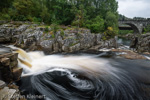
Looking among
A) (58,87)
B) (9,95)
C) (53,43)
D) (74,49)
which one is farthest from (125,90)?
(53,43)

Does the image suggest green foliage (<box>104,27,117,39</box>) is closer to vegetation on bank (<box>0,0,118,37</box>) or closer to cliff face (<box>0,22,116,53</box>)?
vegetation on bank (<box>0,0,118,37</box>)

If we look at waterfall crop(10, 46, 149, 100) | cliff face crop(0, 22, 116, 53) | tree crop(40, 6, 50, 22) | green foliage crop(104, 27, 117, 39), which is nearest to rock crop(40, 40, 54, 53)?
cliff face crop(0, 22, 116, 53)

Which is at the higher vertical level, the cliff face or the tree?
the tree

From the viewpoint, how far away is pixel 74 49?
15141 mm

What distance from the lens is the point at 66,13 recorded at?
23.6 meters

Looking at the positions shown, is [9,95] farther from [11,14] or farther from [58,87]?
[11,14]

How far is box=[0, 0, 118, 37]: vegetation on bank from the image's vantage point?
1923 cm

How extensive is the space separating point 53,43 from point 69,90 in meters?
10.7

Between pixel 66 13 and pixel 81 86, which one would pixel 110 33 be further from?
pixel 81 86

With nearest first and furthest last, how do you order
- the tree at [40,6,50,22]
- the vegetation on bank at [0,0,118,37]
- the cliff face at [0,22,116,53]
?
the cliff face at [0,22,116,53] → the vegetation on bank at [0,0,118,37] → the tree at [40,6,50,22]

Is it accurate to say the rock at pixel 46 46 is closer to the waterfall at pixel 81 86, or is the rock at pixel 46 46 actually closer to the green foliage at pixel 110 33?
the waterfall at pixel 81 86

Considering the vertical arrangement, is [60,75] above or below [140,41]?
below

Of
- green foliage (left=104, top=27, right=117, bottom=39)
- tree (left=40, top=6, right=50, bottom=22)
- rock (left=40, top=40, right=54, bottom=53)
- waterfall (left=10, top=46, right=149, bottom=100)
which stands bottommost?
waterfall (left=10, top=46, right=149, bottom=100)

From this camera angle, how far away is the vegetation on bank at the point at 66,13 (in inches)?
757
